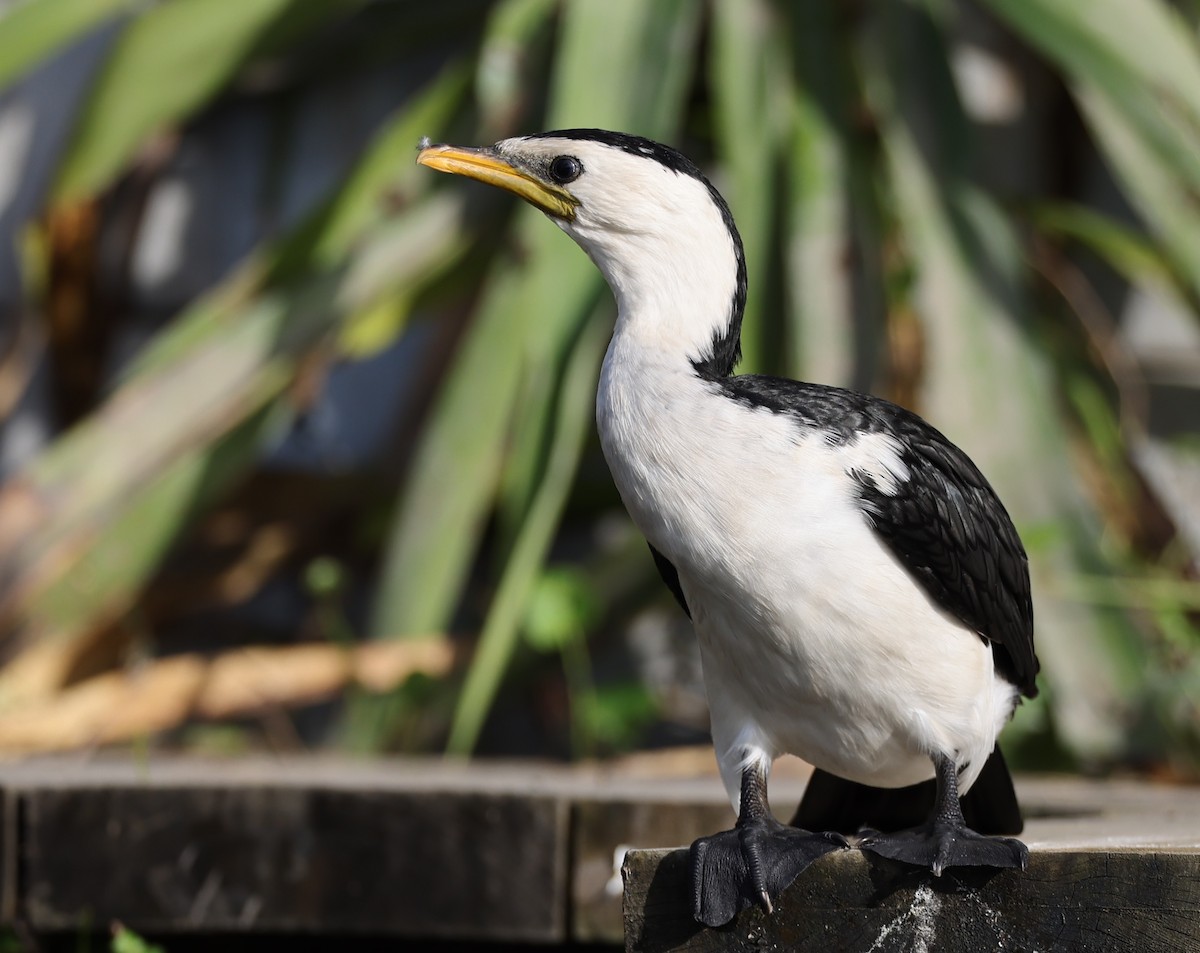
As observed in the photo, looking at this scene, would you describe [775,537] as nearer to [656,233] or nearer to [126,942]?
[656,233]

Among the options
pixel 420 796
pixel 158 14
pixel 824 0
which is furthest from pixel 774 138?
pixel 420 796

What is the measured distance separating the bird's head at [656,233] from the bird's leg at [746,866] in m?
0.51

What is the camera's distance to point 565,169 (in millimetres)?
1833

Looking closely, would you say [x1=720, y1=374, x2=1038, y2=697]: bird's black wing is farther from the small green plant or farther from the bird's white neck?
the small green plant

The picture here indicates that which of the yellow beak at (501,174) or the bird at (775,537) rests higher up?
the yellow beak at (501,174)

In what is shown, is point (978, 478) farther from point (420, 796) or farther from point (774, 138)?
point (774, 138)

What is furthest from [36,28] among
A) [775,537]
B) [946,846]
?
[946,846]

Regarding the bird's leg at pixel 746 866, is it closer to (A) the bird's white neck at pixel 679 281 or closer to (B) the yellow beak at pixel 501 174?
(A) the bird's white neck at pixel 679 281

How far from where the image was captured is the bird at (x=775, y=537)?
65.1 inches

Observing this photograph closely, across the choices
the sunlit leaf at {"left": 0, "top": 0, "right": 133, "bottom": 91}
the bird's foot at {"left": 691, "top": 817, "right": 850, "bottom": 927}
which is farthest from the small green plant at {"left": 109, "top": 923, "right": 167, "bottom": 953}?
the sunlit leaf at {"left": 0, "top": 0, "right": 133, "bottom": 91}

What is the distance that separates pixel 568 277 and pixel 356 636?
56.6 inches

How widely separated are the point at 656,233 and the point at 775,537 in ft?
1.24

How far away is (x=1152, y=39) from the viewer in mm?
2959

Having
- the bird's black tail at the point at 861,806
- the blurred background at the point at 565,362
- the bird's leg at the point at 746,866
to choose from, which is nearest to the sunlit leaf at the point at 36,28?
the blurred background at the point at 565,362
